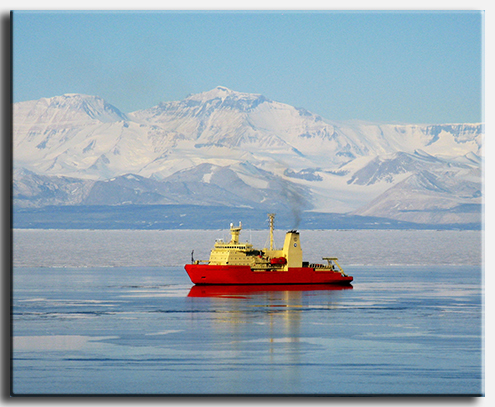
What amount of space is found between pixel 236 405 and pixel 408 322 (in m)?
12.3

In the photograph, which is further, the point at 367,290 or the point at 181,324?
the point at 367,290

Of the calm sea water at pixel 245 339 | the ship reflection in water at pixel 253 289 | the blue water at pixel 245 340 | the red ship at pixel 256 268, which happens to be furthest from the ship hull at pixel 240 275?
the blue water at pixel 245 340

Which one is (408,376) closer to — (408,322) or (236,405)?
(236,405)

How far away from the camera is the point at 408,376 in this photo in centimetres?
1659

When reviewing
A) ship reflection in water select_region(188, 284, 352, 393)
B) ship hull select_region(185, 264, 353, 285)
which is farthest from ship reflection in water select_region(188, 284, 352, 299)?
ship hull select_region(185, 264, 353, 285)

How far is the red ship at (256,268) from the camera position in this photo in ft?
128

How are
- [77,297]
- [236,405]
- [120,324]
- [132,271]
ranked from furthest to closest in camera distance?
[132,271]
[77,297]
[120,324]
[236,405]

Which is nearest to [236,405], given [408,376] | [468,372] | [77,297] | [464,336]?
[408,376]

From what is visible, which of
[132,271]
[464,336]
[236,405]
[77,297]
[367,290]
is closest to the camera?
[236,405]

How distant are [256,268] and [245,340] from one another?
58.1 feet

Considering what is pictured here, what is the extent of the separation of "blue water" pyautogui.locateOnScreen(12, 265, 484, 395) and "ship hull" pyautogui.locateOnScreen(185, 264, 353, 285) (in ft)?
3.32

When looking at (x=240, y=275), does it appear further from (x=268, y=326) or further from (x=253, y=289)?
(x=268, y=326)

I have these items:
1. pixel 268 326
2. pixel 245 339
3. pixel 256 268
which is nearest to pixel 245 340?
pixel 245 339

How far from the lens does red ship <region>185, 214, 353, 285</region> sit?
39062mm
